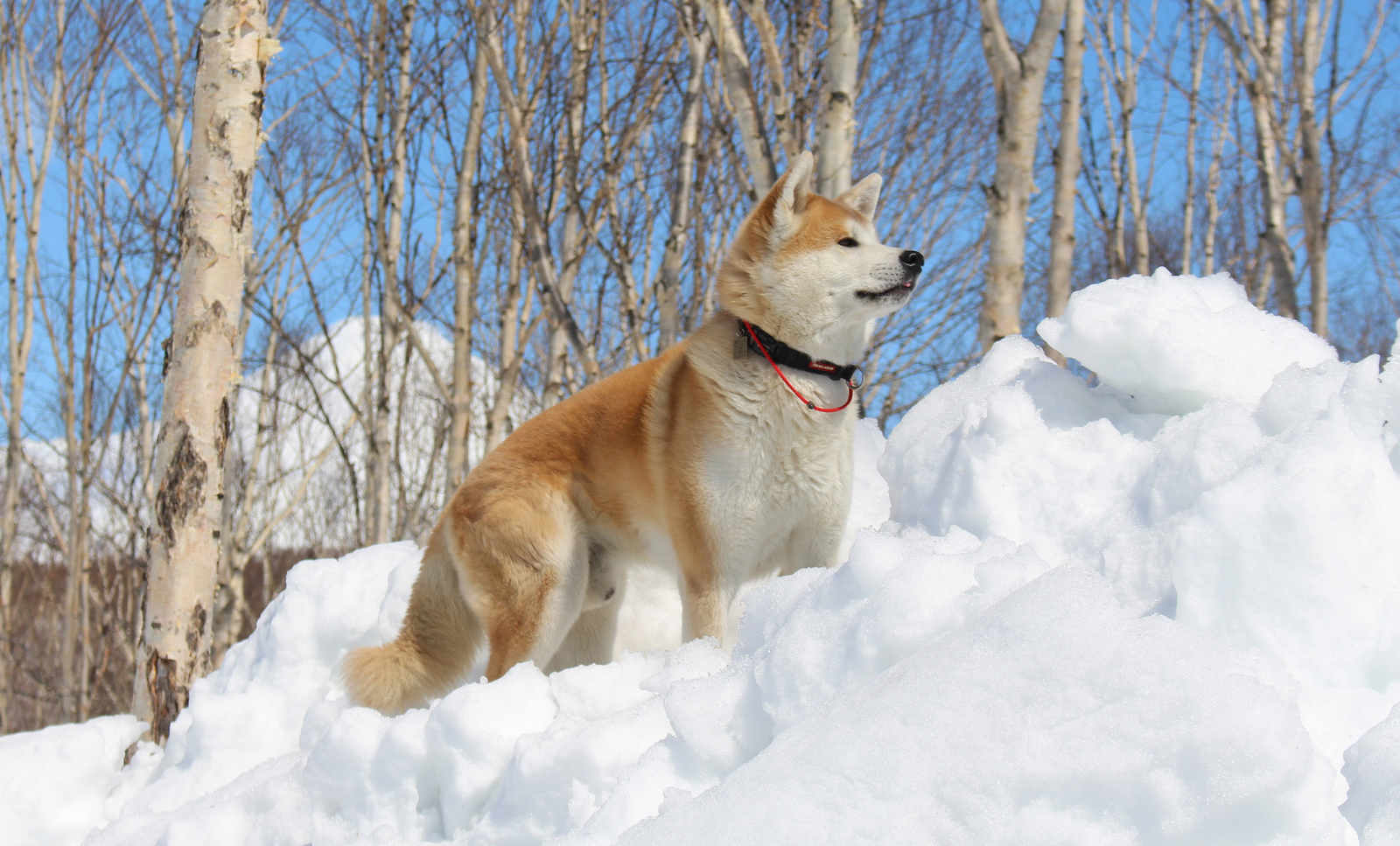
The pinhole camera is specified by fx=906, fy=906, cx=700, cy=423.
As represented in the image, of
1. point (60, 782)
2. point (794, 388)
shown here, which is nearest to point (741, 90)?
point (794, 388)

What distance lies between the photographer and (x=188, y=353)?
146 inches

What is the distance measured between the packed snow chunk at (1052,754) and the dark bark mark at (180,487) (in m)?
2.90

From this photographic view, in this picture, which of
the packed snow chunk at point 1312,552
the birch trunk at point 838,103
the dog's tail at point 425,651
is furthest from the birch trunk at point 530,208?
the packed snow chunk at point 1312,552

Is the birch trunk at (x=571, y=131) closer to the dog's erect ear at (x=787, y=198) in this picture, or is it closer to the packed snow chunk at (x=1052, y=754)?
the dog's erect ear at (x=787, y=198)

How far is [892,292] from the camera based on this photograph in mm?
2918

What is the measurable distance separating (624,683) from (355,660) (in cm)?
109

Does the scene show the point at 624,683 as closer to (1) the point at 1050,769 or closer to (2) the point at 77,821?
(1) the point at 1050,769

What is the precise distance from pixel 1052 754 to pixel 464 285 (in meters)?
6.30

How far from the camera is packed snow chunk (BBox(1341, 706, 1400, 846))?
1295 millimetres

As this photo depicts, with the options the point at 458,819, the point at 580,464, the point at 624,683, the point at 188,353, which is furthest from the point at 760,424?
the point at 188,353

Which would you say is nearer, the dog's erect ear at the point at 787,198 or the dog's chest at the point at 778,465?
the dog's chest at the point at 778,465

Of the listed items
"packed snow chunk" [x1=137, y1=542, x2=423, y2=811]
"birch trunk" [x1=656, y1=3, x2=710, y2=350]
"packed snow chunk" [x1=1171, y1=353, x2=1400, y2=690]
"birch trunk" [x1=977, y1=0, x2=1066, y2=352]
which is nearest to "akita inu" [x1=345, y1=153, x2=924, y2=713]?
"packed snow chunk" [x1=137, y1=542, x2=423, y2=811]

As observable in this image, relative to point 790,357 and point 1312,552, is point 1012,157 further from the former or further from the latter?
point 1312,552

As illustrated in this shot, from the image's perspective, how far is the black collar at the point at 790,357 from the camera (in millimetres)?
2924
